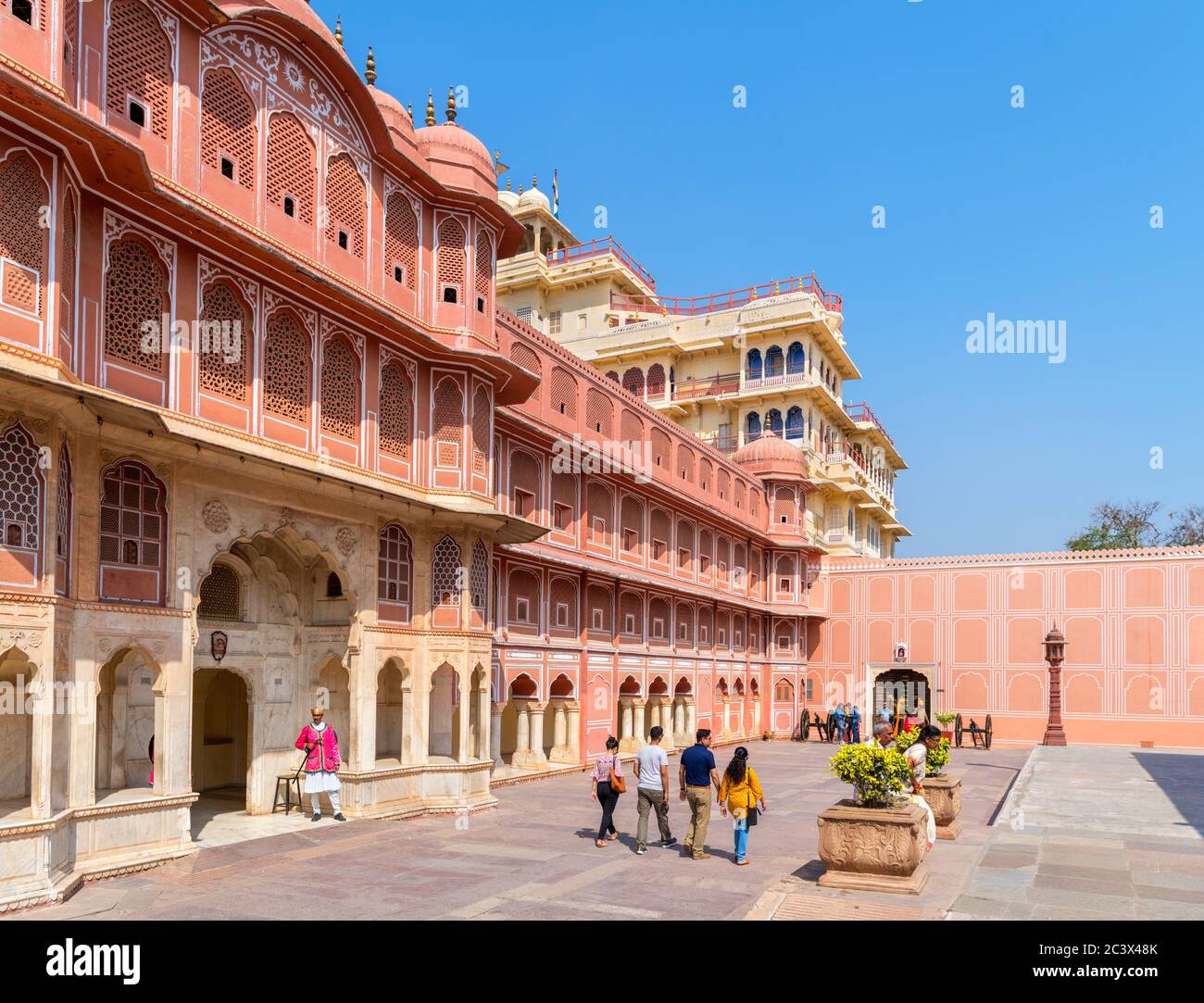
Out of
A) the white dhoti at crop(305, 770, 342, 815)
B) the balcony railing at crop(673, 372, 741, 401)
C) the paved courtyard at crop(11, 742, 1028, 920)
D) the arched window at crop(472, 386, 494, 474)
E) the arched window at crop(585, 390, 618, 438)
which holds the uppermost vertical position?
the balcony railing at crop(673, 372, 741, 401)

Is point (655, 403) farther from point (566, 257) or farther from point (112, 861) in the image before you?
point (112, 861)

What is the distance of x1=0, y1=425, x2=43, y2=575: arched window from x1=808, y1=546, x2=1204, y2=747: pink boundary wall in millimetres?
35204

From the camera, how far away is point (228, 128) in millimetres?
13555

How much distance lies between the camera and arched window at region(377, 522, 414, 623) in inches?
637

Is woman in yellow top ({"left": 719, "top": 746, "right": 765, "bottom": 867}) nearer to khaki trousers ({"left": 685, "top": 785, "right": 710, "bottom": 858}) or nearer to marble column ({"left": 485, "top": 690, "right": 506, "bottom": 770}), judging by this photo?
khaki trousers ({"left": 685, "top": 785, "right": 710, "bottom": 858})

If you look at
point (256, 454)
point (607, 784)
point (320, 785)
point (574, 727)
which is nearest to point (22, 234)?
point (256, 454)

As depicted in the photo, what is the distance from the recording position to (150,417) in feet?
35.3

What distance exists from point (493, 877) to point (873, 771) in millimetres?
4317

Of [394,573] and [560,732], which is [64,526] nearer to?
[394,573]

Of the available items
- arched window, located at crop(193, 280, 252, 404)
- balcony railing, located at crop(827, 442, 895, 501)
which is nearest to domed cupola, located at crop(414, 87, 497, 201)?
arched window, located at crop(193, 280, 252, 404)

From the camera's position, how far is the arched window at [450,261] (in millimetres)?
17734
